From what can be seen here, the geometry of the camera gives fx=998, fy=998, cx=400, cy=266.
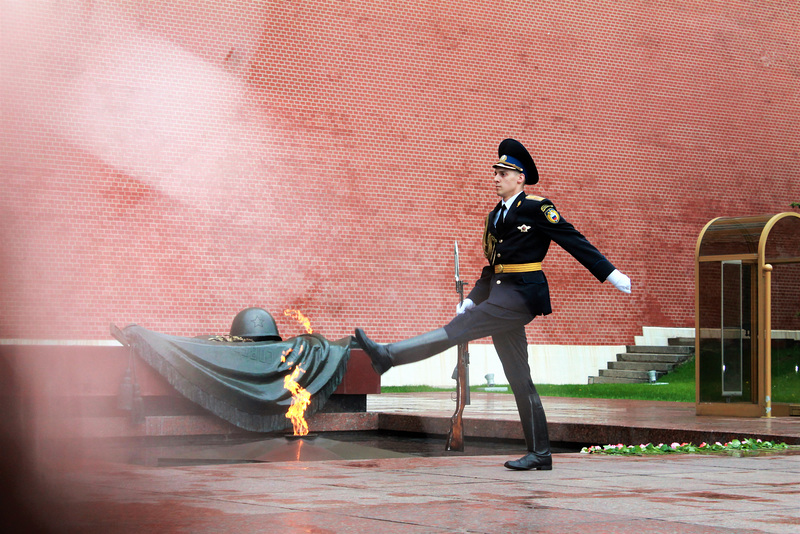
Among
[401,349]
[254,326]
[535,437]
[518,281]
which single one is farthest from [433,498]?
[254,326]

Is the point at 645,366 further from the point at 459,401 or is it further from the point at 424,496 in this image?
the point at 424,496

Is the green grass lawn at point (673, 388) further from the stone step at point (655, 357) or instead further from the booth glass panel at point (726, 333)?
the booth glass panel at point (726, 333)

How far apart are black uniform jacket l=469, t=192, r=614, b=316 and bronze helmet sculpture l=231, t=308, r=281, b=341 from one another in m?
3.75

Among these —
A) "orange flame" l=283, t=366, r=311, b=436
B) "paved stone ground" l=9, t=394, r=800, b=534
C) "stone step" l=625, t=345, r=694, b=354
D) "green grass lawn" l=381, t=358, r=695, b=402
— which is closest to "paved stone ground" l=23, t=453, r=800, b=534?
"paved stone ground" l=9, t=394, r=800, b=534

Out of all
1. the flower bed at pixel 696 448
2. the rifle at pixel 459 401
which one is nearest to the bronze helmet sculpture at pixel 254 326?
the rifle at pixel 459 401

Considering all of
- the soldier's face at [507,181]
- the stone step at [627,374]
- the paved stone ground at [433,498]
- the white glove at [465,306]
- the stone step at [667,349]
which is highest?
the soldier's face at [507,181]

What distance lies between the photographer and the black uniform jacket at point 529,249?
4.25 m

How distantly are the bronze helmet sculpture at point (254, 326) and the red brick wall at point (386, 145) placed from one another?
434cm

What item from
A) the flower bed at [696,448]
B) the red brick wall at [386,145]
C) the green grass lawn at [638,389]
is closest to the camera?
the flower bed at [696,448]

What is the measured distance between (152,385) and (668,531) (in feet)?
16.7

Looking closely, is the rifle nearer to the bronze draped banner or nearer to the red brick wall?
the bronze draped banner

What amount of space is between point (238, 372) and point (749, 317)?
4378 mm

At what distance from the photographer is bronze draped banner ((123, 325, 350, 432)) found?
278 inches

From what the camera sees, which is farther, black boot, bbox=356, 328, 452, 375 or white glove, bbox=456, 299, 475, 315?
white glove, bbox=456, 299, 475, 315
